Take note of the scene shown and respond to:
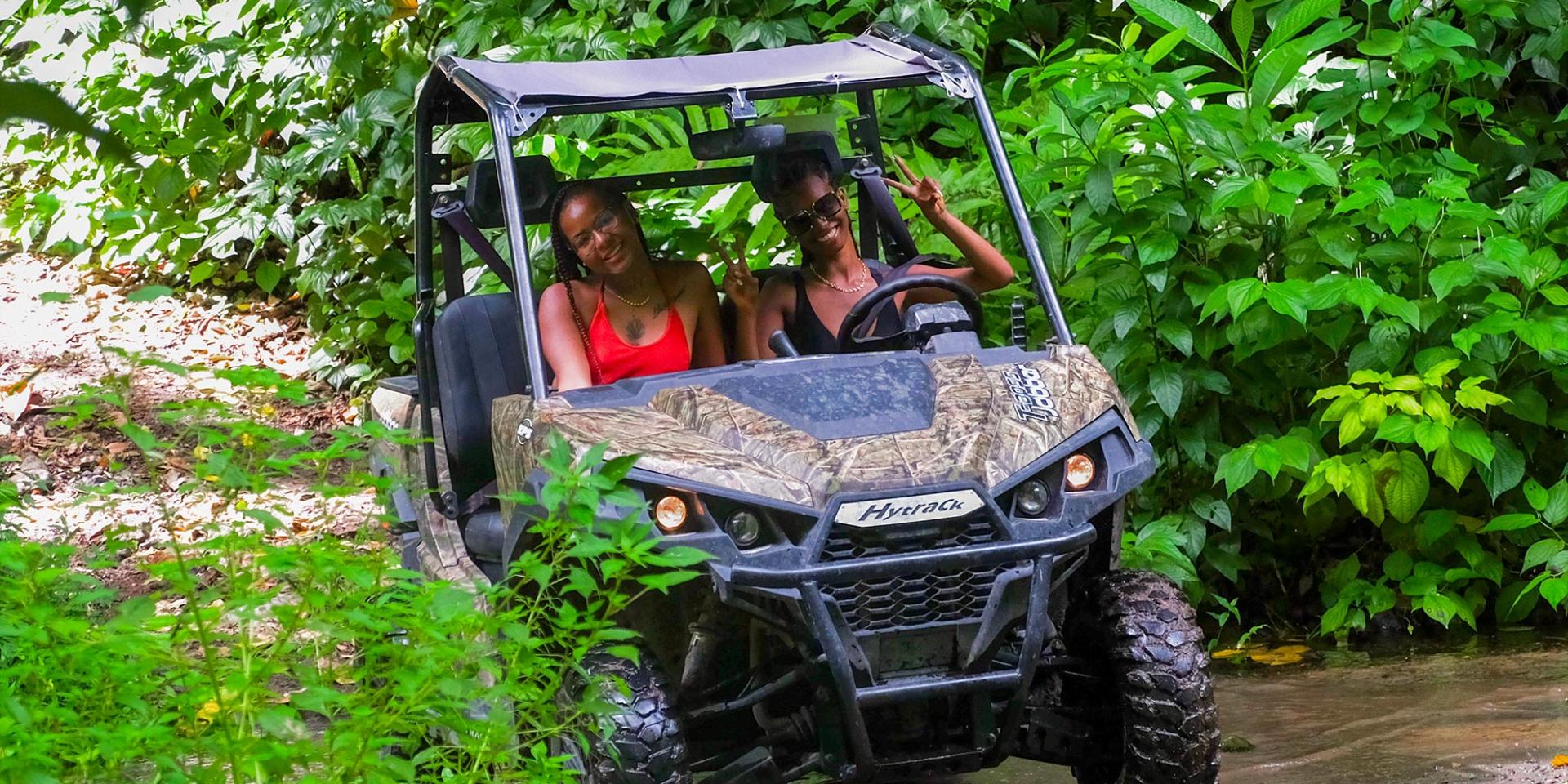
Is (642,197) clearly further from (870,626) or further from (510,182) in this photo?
(870,626)

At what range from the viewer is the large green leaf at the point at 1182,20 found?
535 centimetres

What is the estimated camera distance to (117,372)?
6.18 m

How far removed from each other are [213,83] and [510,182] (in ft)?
16.6

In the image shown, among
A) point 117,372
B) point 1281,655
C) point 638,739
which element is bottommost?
point 1281,655

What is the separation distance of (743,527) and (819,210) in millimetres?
1252

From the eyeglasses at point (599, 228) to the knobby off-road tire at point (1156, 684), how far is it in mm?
1460

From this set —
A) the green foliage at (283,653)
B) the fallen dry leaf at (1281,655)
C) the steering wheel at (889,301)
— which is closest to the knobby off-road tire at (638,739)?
the green foliage at (283,653)

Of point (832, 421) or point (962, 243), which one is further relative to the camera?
point (962, 243)

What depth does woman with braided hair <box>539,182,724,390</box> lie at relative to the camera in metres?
4.05

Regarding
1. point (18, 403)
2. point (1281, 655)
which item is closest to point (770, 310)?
point (1281, 655)

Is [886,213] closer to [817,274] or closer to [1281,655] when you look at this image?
[817,274]

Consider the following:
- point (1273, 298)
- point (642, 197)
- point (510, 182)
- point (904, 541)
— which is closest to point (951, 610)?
point (904, 541)

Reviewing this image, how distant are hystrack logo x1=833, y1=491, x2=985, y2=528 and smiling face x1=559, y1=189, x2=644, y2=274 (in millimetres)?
1301

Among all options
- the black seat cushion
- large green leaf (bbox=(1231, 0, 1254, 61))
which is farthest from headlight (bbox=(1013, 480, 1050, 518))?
large green leaf (bbox=(1231, 0, 1254, 61))
